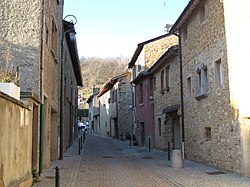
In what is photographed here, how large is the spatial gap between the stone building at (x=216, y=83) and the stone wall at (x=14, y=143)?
6.19 m

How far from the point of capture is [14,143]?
23.1 ft

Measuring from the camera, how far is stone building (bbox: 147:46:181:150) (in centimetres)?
1877

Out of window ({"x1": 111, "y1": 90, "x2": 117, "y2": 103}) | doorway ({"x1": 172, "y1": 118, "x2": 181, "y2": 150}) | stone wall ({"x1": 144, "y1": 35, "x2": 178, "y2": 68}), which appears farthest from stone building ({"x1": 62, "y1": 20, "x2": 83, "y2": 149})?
doorway ({"x1": 172, "y1": 118, "x2": 181, "y2": 150})

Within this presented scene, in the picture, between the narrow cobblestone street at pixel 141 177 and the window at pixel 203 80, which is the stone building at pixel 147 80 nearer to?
the window at pixel 203 80

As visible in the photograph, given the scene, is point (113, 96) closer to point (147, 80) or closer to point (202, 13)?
point (147, 80)

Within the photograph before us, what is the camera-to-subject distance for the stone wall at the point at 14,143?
6.06 meters

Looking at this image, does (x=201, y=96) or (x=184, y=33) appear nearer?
(x=201, y=96)

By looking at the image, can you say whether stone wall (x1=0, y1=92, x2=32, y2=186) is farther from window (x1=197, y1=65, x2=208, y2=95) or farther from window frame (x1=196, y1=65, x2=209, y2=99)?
window (x1=197, y1=65, x2=208, y2=95)

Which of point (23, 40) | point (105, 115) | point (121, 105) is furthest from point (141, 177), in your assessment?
point (105, 115)

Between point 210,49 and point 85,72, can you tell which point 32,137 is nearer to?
point 210,49

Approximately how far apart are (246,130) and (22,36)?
7.26 m

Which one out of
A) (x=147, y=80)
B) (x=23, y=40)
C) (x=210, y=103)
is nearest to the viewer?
(x=23, y=40)

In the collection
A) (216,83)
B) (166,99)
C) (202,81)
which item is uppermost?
(202,81)

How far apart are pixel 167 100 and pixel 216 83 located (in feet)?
26.7
